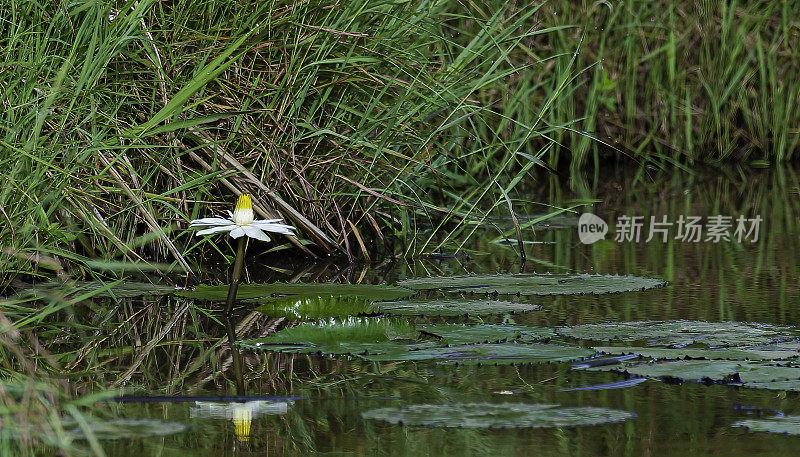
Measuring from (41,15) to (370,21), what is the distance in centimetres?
90

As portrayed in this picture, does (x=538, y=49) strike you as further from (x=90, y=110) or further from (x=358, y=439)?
(x=358, y=439)

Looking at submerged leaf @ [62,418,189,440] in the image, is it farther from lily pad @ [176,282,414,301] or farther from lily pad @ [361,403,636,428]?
lily pad @ [176,282,414,301]

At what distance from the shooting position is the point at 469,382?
163 cm

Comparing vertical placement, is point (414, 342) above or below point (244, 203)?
below

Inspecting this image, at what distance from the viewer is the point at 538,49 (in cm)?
529

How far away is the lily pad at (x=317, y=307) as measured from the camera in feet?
6.91

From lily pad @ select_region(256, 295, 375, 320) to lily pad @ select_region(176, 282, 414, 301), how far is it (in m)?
0.10

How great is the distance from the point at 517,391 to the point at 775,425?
35 cm

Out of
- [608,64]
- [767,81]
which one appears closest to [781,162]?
[767,81]

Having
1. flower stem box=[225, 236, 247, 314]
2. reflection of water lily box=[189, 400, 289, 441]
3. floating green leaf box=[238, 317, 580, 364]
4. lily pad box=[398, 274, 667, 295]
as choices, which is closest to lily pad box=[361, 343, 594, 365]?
floating green leaf box=[238, 317, 580, 364]

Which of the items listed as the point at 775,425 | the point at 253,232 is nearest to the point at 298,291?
the point at 253,232

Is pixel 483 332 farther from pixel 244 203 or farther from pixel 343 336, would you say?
pixel 244 203

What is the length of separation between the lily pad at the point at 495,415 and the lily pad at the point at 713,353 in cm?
28

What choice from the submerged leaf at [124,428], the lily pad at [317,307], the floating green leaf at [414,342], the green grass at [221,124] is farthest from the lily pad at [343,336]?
the green grass at [221,124]
